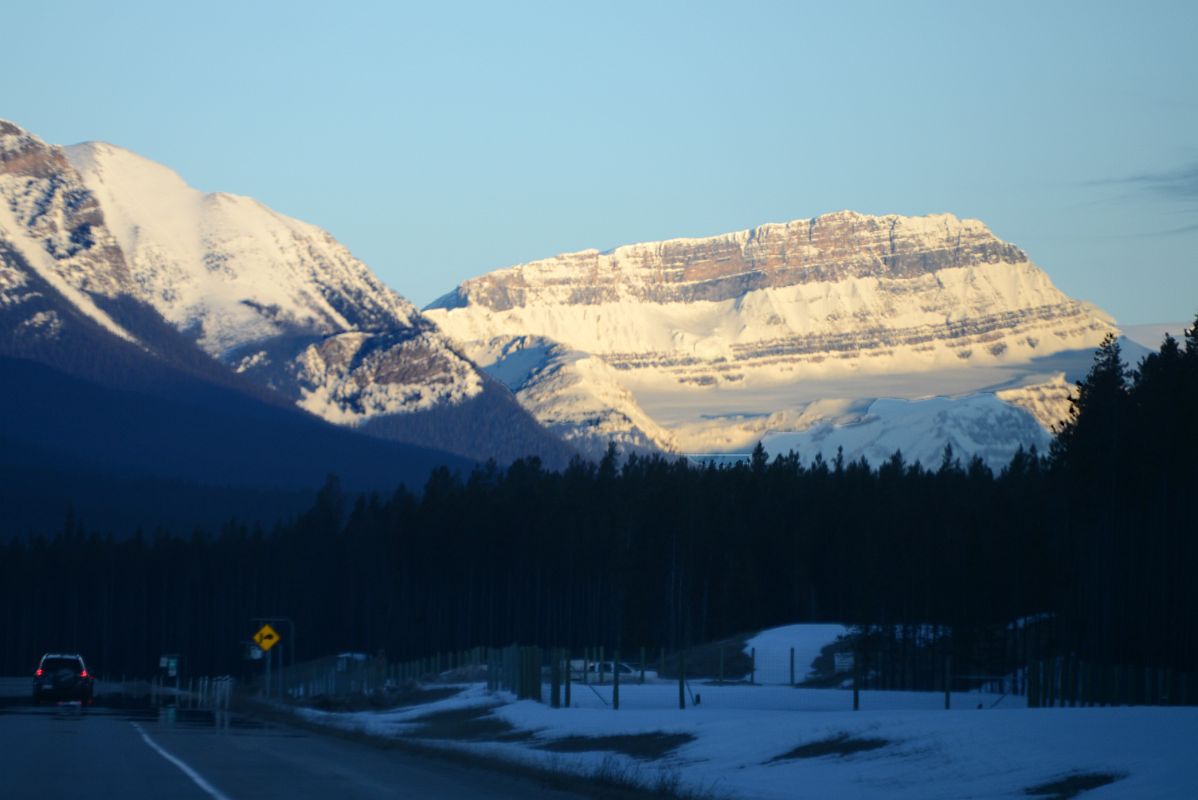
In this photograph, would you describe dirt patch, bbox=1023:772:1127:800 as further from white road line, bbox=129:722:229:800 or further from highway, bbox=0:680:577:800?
white road line, bbox=129:722:229:800

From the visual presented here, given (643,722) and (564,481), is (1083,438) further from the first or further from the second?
(564,481)

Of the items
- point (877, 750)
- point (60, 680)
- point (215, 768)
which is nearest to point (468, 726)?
point (60, 680)

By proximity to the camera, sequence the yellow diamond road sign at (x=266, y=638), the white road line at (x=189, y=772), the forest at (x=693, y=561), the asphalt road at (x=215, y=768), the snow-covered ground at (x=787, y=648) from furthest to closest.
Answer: the snow-covered ground at (x=787, y=648), the forest at (x=693, y=561), the yellow diamond road sign at (x=266, y=638), the asphalt road at (x=215, y=768), the white road line at (x=189, y=772)

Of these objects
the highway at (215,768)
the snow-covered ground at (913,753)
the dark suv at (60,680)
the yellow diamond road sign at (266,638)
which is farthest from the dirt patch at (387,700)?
the snow-covered ground at (913,753)

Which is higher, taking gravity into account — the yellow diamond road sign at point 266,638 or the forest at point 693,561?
the forest at point 693,561

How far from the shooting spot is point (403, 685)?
73562 mm

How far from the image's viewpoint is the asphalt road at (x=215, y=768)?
2452 centimetres

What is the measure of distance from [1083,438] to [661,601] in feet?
156

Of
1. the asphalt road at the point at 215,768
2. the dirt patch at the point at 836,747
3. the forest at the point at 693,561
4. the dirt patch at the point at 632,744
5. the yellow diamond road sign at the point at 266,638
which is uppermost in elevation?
the forest at the point at 693,561

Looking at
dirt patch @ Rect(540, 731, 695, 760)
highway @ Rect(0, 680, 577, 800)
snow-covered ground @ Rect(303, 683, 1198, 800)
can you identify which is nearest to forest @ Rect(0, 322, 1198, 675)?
dirt patch @ Rect(540, 731, 695, 760)

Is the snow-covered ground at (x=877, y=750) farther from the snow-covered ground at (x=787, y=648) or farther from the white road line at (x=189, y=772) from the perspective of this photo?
the snow-covered ground at (x=787, y=648)

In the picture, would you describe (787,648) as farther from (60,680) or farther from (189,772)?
(189,772)

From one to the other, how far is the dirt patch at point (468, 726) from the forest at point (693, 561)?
2284 cm

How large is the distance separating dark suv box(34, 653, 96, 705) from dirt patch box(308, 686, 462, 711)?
8.86 m
